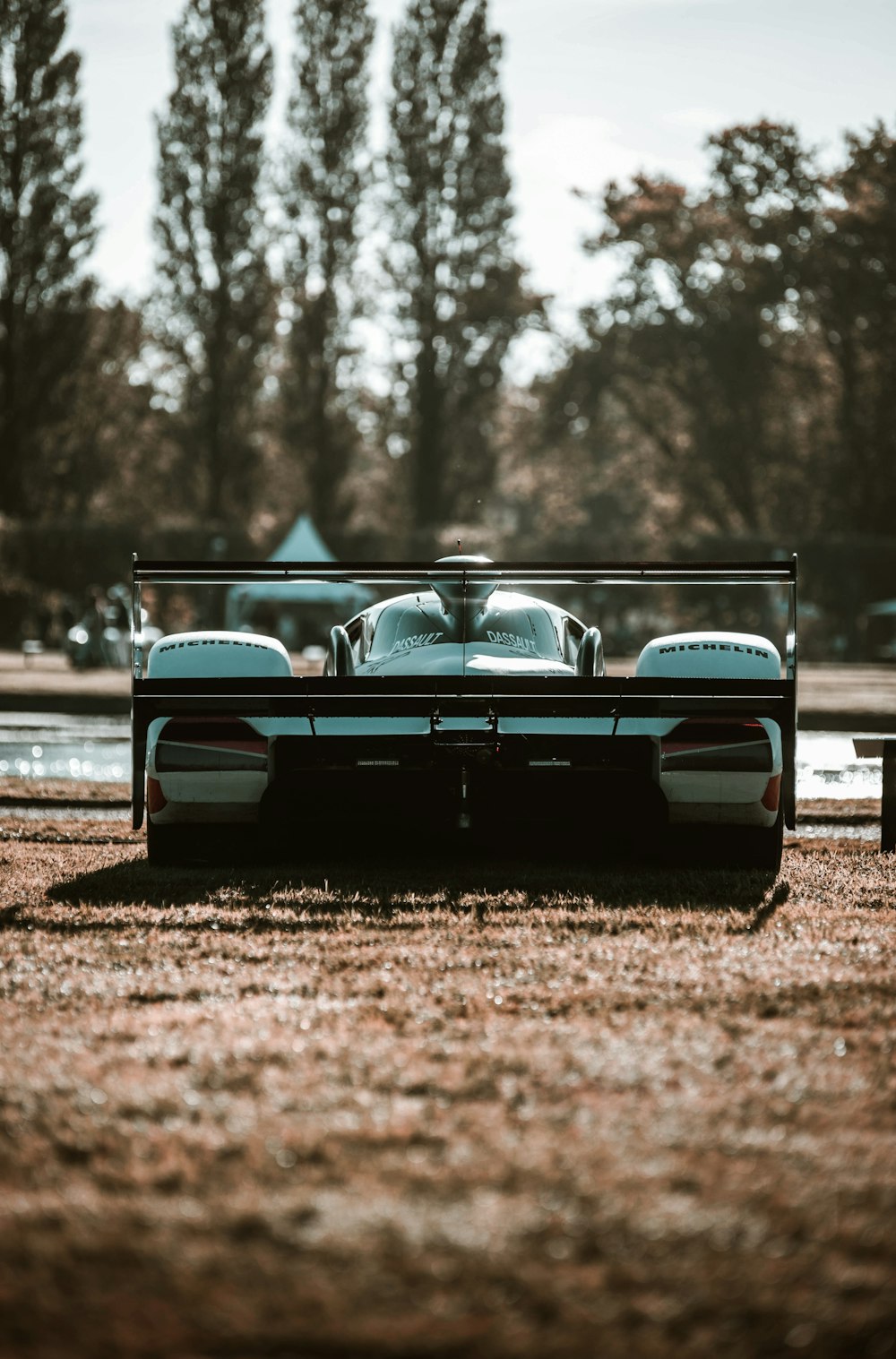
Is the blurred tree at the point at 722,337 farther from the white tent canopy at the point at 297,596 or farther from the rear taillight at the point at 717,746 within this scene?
the rear taillight at the point at 717,746

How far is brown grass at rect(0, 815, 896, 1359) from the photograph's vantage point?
2.57m

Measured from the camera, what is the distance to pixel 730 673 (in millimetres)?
7168

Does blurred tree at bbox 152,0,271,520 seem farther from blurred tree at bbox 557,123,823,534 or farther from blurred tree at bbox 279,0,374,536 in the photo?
blurred tree at bbox 557,123,823,534

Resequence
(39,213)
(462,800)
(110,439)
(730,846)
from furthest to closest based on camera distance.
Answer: (110,439) < (39,213) < (730,846) < (462,800)

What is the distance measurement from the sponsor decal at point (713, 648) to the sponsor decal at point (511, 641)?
0.82 meters

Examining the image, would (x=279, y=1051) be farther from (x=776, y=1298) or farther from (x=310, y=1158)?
(x=776, y=1298)

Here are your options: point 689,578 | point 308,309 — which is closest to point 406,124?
point 308,309

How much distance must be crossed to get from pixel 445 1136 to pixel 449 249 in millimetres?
49113

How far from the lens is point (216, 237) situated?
47312 millimetres

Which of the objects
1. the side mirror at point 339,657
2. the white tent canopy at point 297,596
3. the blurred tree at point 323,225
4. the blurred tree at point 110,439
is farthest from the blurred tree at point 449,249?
the side mirror at point 339,657

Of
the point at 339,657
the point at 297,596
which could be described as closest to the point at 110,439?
the point at 297,596

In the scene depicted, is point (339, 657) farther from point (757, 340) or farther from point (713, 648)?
point (757, 340)

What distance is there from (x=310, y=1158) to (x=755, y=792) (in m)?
4.14

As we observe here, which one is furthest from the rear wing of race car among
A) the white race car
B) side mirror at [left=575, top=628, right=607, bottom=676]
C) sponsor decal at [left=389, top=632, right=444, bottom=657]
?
side mirror at [left=575, top=628, right=607, bottom=676]
